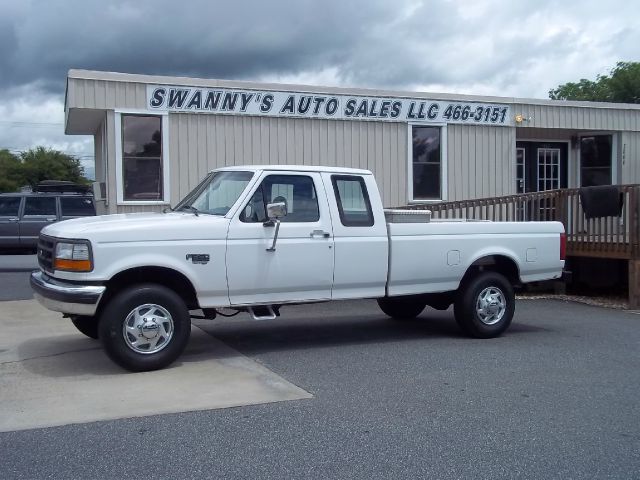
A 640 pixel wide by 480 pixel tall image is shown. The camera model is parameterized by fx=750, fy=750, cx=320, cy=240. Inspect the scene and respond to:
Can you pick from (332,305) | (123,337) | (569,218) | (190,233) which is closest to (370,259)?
(190,233)

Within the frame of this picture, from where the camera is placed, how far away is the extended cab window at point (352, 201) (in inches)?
328

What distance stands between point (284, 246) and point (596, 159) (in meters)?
12.6

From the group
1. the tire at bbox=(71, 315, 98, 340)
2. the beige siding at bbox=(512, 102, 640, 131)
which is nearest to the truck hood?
the tire at bbox=(71, 315, 98, 340)

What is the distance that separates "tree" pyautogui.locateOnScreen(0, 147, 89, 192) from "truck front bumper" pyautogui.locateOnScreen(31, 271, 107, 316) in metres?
58.8

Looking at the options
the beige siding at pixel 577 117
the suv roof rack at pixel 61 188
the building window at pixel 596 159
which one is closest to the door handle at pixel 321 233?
the beige siding at pixel 577 117

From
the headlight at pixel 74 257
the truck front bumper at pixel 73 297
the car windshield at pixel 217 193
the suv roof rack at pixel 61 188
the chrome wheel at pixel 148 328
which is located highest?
the suv roof rack at pixel 61 188

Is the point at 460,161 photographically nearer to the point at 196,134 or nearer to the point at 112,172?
the point at 196,134

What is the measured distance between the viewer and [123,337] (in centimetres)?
701

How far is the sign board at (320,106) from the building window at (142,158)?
385 mm

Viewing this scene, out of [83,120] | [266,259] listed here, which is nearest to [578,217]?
[266,259]

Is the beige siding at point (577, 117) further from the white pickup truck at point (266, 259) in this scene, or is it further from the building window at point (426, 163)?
the white pickup truck at point (266, 259)

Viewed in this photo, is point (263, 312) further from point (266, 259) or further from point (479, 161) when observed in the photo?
point (479, 161)

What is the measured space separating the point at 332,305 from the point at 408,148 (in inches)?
189

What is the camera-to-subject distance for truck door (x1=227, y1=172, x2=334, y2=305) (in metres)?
7.62
